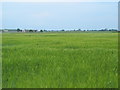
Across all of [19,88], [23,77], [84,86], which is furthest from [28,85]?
[84,86]

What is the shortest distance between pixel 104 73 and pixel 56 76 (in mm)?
1359

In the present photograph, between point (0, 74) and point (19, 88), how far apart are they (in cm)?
156

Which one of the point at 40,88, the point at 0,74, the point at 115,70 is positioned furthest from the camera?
the point at 115,70

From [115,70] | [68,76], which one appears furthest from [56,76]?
[115,70]

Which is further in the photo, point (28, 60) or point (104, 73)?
point (28, 60)

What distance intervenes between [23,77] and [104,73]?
210 centimetres

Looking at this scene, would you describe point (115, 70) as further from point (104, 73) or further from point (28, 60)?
point (28, 60)

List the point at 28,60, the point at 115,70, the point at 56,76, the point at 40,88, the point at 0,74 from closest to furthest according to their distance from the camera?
1. the point at 40,88
2. the point at 56,76
3. the point at 0,74
4. the point at 115,70
5. the point at 28,60

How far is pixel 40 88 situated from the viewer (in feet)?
18.1

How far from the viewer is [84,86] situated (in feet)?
18.2

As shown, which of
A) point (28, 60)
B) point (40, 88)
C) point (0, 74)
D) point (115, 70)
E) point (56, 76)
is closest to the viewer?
point (40, 88)

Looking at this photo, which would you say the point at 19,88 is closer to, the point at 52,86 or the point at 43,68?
the point at 52,86

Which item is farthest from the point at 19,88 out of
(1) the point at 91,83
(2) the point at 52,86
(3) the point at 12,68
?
(3) the point at 12,68

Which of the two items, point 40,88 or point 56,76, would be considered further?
point 56,76
